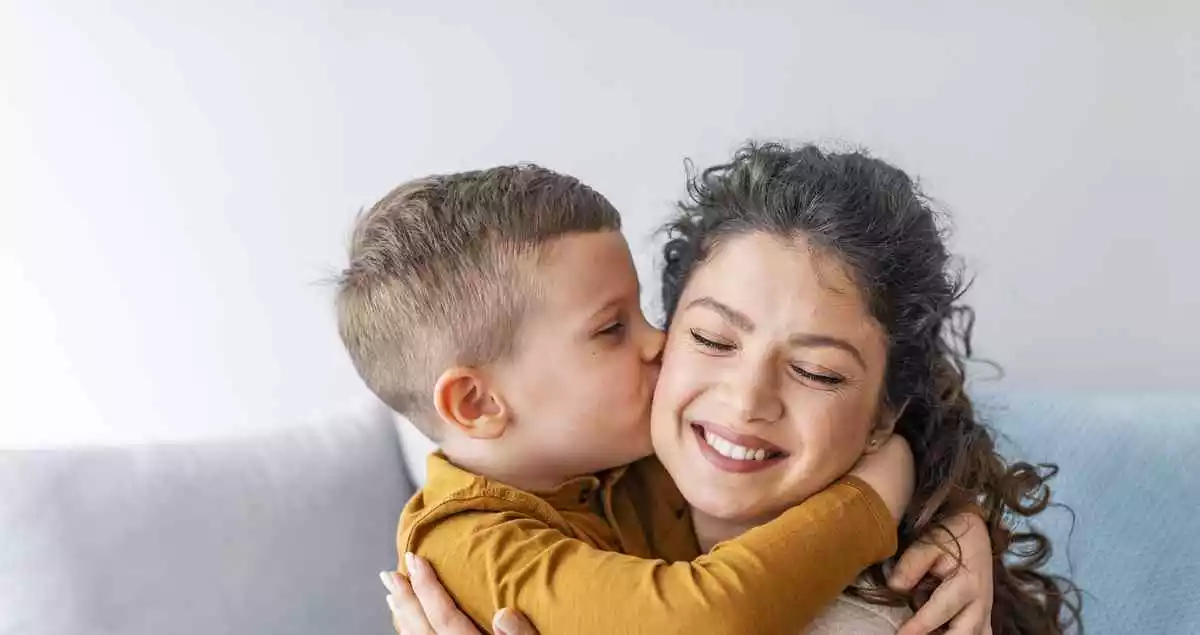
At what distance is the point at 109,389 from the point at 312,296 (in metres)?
0.43

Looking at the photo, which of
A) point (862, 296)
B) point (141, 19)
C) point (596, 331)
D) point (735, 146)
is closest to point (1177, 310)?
point (735, 146)

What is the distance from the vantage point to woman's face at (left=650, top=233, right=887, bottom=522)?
1081 millimetres

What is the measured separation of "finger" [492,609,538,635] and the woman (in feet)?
0.80

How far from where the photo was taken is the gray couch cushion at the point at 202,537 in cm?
139

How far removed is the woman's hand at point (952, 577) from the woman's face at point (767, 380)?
0.43 ft

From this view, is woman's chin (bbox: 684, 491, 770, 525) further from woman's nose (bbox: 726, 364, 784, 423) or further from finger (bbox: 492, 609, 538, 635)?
finger (bbox: 492, 609, 538, 635)

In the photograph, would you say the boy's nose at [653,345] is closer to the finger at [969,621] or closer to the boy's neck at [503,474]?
the boy's neck at [503,474]

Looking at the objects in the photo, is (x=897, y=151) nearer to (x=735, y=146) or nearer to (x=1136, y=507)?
(x=735, y=146)

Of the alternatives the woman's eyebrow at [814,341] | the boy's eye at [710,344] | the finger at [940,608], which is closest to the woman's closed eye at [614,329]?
the boy's eye at [710,344]

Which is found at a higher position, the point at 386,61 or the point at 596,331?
the point at 386,61

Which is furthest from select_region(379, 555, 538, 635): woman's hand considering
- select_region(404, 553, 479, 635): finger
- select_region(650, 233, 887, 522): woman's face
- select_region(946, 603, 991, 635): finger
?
select_region(946, 603, 991, 635): finger

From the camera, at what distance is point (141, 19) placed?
76.0 inches

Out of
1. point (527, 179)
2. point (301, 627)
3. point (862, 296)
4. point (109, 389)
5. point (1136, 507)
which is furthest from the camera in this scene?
point (109, 389)

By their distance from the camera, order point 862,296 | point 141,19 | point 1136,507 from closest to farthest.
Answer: point 862,296
point 1136,507
point 141,19
